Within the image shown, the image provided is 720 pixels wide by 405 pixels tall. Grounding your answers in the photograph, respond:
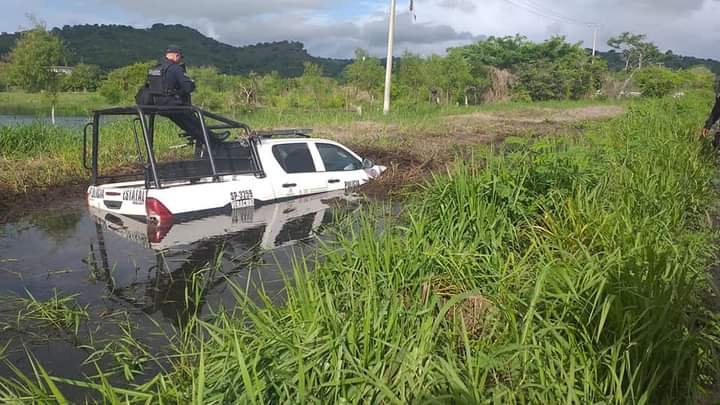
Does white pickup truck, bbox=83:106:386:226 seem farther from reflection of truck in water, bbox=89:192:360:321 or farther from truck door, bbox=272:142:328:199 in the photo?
reflection of truck in water, bbox=89:192:360:321

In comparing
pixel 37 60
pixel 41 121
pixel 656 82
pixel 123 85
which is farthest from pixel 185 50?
pixel 41 121

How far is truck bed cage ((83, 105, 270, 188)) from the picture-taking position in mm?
6758

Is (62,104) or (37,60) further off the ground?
(37,60)

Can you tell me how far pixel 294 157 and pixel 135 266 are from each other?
3.55 metres

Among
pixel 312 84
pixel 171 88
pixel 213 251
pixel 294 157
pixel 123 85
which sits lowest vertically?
pixel 213 251

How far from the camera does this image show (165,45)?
95.0 meters

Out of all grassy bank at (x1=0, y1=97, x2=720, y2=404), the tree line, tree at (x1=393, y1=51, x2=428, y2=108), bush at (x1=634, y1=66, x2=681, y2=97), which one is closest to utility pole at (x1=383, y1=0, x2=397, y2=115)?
the tree line

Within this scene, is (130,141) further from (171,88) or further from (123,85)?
(123,85)

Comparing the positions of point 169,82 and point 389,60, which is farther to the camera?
point 389,60

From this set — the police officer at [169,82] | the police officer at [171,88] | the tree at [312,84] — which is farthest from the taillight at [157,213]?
the tree at [312,84]

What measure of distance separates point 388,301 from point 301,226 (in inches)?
171

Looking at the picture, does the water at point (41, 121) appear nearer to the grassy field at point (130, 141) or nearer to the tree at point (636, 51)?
the grassy field at point (130, 141)

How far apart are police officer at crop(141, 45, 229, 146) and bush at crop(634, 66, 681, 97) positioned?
165ft

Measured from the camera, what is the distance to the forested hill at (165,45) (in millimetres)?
76938
